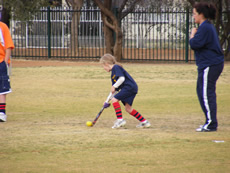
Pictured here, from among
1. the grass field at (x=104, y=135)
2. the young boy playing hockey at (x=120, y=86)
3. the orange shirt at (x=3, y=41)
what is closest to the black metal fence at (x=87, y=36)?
the grass field at (x=104, y=135)

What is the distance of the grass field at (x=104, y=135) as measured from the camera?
478cm

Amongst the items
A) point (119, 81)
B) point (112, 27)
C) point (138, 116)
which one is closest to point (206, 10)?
point (119, 81)

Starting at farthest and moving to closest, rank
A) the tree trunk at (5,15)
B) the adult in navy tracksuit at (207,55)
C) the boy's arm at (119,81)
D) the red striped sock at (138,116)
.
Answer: the tree trunk at (5,15)
the red striped sock at (138,116)
the boy's arm at (119,81)
the adult in navy tracksuit at (207,55)

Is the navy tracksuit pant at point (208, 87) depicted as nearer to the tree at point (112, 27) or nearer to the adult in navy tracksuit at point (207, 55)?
the adult in navy tracksuit at point (207, 55)

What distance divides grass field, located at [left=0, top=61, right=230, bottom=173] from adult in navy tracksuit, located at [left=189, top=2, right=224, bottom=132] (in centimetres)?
46

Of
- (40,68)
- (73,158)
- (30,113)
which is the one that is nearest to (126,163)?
(73,158)

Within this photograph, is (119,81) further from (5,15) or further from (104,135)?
(5,15)

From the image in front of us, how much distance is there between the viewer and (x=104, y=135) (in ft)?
20.4

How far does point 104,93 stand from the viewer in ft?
37.1

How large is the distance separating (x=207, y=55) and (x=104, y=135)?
1.72 metres

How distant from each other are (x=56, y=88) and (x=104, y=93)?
5.05ft

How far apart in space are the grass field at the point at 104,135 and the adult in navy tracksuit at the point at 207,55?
46cm

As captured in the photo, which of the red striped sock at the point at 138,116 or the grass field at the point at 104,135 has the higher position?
the red striped sock at the point at 138,116

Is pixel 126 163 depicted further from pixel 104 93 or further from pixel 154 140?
pixel 104 93
